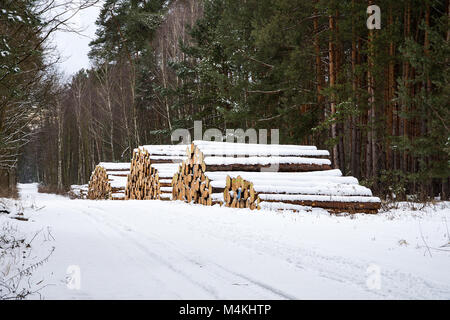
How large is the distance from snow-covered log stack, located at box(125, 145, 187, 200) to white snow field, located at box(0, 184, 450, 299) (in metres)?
6.44

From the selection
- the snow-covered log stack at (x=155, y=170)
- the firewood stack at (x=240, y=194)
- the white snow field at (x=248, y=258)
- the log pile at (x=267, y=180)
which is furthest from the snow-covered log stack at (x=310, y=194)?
the snow-covered log stack at (x=155, y=170)

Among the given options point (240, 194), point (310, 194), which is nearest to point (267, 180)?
point (240, 194)

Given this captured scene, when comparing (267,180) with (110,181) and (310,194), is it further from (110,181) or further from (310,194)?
(110,181)

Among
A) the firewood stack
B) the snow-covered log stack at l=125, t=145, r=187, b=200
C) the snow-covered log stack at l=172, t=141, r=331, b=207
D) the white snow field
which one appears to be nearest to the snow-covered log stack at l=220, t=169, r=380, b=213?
the firewood stack

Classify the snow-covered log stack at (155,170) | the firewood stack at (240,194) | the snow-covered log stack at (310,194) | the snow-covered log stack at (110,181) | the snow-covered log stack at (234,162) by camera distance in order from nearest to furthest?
the snow-covered log stack at (310,194) < the firewood stack at (240,194) < the snow-covered log stack at (234,162) < the snow-covered log stack at (155,170) < the snow-covered log stack at (110,181)

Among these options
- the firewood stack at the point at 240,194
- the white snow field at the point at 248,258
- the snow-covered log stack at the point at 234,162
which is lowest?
the white snow field at the point at 248,258

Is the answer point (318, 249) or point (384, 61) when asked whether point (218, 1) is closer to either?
point (384, 61)

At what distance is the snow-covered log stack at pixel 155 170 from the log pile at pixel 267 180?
139 centimetres

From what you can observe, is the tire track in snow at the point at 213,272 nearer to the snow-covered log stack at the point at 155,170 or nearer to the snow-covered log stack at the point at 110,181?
the snow-covered log stack at the point at 155,170

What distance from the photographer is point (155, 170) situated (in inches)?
569

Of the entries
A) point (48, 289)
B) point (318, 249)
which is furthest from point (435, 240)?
point (48, 289)

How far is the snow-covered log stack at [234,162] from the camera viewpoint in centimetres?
1027

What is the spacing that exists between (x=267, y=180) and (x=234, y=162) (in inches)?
59.9

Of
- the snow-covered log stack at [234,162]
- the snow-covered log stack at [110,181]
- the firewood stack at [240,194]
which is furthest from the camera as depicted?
the snow-covered log stack at [110,181]
